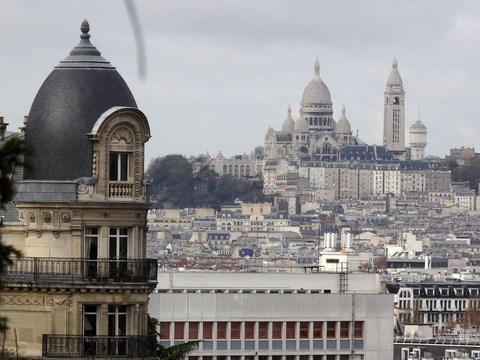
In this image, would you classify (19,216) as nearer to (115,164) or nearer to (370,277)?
(115,164)

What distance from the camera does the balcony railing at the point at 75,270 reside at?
83.0ft

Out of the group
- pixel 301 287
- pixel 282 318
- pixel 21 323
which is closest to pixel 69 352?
pixel 21 323

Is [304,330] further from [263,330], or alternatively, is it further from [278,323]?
[263,330]

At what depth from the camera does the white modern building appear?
57.8 m

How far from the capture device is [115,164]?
25797 millimetres

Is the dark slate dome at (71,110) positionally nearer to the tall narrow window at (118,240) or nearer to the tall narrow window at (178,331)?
the tall narrow window at (118,240)

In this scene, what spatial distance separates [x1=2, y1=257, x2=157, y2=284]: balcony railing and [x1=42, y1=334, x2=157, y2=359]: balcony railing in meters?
0.52

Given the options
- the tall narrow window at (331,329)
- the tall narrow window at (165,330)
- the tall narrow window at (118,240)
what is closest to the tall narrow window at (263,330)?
the tall narrow window at (331,329)

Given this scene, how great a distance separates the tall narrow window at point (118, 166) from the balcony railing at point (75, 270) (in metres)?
0.76

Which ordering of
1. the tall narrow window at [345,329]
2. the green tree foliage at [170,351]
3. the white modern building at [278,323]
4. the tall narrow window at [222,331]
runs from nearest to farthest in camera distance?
the green tree foliage at [170,351], the white modern building at [278,323], the tall narrow window at [345,329], the tall narrow window at [222,331]

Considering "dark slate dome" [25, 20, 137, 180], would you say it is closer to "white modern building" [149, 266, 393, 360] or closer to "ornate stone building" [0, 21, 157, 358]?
"ornate stone building" [0, 21, 157, 358]

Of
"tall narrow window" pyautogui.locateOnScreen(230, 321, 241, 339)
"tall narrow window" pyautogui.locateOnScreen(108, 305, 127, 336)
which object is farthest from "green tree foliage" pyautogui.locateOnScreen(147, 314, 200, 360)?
"tall narrow window" pyautogui.locateOnScreen(230, 321, 241, 339)

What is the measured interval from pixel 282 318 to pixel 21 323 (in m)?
34.0

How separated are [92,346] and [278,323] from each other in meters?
34.3
